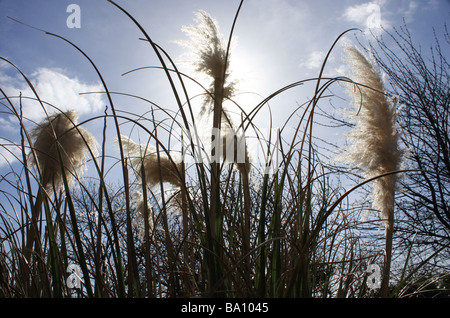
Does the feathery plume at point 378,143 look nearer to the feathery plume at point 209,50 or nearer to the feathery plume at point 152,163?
the feathery plume at point 209,50

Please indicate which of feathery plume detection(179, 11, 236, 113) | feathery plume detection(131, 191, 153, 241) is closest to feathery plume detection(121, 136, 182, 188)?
feathery plume detection(131, 191, 153, 241)

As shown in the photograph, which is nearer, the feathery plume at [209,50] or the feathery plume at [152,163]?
the feathery plume at [209,50]

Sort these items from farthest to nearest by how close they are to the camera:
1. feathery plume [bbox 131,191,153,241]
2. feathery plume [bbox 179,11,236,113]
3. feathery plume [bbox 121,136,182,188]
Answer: feathery plume [bbox 131,191,153,241]
feathery plume [bbox 121,136,182,188]
feathery plume [bbox 179,11,236,113]

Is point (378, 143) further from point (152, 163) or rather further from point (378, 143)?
point (152, 163)

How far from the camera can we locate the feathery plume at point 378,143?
2.15 meters

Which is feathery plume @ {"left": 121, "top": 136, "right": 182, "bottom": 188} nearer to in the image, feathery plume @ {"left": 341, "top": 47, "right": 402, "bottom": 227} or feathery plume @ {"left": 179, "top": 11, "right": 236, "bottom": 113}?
feathery plume @ {"left": 179, "top": 11, "right": 236, "bottom": 113}

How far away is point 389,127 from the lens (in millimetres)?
2229

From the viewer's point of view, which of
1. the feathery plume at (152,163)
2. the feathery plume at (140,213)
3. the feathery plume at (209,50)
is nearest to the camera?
the feathery plume at (209,50)

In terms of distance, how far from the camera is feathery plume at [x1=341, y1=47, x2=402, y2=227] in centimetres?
215

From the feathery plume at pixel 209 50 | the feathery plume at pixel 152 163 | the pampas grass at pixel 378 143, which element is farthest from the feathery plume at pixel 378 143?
the feathery plume at pixel 152 163

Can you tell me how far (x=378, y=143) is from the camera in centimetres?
225

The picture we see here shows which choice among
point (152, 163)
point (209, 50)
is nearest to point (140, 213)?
point (152, 163)
